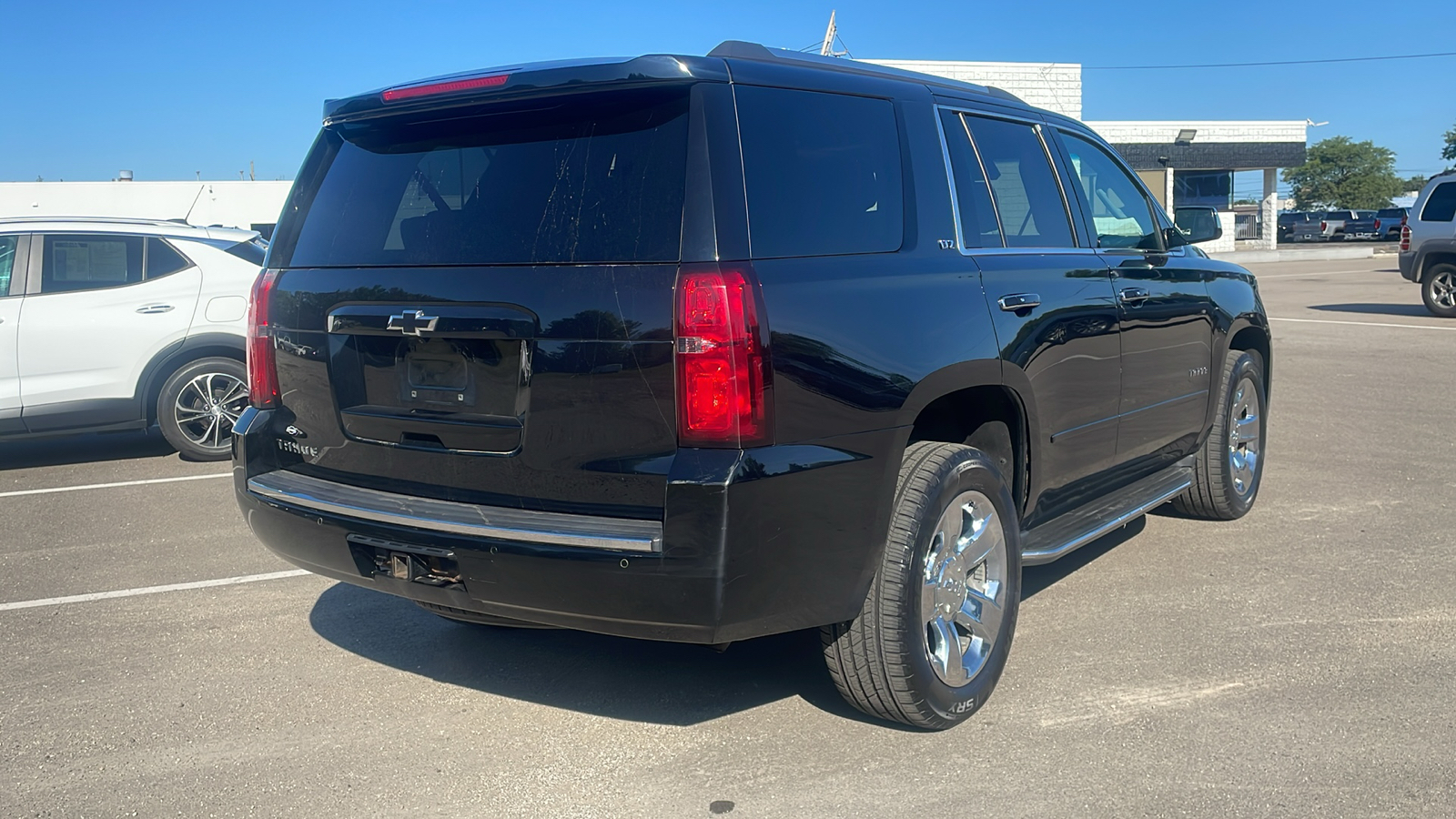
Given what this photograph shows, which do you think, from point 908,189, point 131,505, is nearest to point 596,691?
point 908,189

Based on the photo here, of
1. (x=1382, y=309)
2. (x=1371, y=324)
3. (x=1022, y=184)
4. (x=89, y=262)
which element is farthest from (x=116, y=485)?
(x=1382, y=309)

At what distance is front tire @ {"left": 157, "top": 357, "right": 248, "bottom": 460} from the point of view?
8.56m

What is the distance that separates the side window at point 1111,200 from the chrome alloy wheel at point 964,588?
158 cm

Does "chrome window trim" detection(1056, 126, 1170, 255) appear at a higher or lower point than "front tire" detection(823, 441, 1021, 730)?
higher

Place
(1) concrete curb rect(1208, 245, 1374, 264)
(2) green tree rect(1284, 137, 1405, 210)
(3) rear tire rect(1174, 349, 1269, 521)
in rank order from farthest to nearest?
(2) green tree rect(1284, 137, 1405, 210) < (1) concrete curb rect(1208, 245, 1374, 264) < (3) rear tire rect(1174, 349, 1269, 521)

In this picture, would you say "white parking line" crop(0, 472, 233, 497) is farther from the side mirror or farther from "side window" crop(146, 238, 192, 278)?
the side mirror

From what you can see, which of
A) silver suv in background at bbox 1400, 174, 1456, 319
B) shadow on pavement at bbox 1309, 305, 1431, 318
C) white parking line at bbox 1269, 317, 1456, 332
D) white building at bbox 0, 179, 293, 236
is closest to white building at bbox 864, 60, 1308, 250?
shadow on pavement at bbox 1309, 305, 1431, 318

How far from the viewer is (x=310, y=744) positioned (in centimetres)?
376

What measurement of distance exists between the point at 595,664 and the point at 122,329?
5589 millimetres

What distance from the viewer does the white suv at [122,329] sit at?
27.0ft

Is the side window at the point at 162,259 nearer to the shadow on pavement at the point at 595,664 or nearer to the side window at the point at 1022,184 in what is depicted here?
the shadow on pavement at the point at 595,664

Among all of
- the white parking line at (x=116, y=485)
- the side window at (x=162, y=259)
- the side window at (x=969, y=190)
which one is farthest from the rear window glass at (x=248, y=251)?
the side window at (x=969, y=190)

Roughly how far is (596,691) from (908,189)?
6.34ft

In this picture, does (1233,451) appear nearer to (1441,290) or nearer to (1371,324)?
(1371,324)
